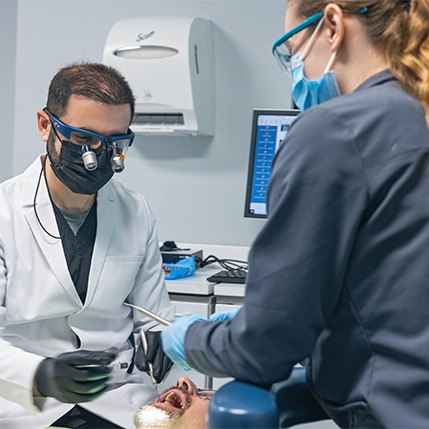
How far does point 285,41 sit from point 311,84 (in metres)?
0.09

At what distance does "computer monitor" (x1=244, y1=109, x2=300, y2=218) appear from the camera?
2592mm

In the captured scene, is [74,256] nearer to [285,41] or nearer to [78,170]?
[78,170]

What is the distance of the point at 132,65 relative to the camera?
103 inches

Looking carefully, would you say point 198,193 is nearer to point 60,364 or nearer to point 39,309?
point 39,309

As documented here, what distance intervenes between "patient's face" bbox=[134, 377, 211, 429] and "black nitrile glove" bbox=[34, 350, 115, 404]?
148 mm

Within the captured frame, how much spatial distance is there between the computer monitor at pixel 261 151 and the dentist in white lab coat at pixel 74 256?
831mm

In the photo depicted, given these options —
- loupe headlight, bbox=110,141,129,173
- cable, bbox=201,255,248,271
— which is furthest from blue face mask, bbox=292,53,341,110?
cable, bbox=201,255,248,271

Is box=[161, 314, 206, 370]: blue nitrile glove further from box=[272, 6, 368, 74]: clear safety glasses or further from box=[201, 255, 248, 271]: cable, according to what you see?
box=[201, 255, 248, 271]: cable

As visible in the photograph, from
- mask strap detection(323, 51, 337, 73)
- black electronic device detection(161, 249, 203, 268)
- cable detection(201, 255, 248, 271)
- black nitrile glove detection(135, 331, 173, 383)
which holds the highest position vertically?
mask strap detection(323, 51, 337, 73)

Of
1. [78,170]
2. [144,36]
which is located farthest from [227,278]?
[144,36]

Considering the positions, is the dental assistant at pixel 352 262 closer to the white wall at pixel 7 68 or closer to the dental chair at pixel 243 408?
the dental chair at pixel 243 408

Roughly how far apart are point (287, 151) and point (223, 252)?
1.92 m

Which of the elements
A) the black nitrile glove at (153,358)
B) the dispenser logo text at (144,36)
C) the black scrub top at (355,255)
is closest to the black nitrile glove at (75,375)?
the black nitrile glove at (153,358)

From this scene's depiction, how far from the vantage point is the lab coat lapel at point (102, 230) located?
1.77 metres
